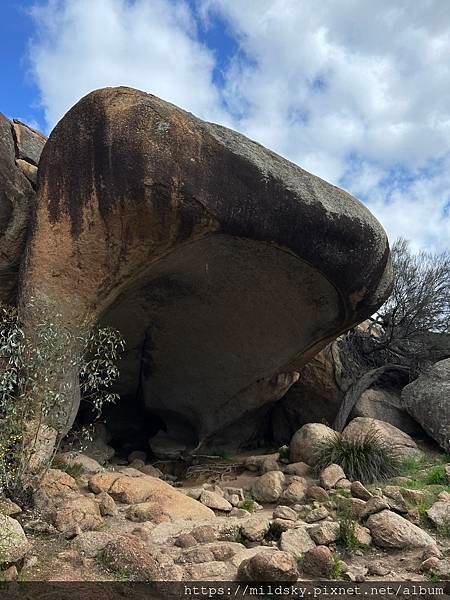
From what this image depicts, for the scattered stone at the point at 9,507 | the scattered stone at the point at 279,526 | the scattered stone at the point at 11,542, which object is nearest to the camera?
the scattered stone at the point at 11,542

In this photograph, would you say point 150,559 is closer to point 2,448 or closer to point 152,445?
point 2,448

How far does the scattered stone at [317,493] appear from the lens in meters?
5.73

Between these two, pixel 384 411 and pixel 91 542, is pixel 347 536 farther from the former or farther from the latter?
pixel 384 411

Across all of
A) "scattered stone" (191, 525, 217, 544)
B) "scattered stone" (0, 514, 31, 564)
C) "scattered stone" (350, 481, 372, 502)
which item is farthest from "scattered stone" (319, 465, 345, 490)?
"scattered stone" (0, 514, 31, 564)

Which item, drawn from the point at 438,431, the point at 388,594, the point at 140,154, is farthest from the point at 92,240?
the point at 438,431

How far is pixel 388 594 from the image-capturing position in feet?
11.5

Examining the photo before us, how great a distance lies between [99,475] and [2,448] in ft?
6.48

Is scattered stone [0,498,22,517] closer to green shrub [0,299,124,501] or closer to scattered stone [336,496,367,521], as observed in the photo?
green shrub [0,299,124,501]

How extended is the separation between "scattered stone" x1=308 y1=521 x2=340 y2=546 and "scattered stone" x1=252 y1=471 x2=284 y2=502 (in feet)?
5.47

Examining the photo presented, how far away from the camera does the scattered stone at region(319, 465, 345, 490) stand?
6.29 meters

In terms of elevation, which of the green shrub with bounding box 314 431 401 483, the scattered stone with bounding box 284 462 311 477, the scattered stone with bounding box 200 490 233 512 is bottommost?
the scattered stone with bounding box 200 490 233 512

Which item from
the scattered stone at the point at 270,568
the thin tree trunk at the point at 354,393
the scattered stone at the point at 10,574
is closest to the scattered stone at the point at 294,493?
the scattered stone at the point at 270,568

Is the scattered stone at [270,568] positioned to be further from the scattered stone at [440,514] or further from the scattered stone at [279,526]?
the scattered stone at [440,514]

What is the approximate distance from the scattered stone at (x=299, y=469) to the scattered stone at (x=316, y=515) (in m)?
2.09
